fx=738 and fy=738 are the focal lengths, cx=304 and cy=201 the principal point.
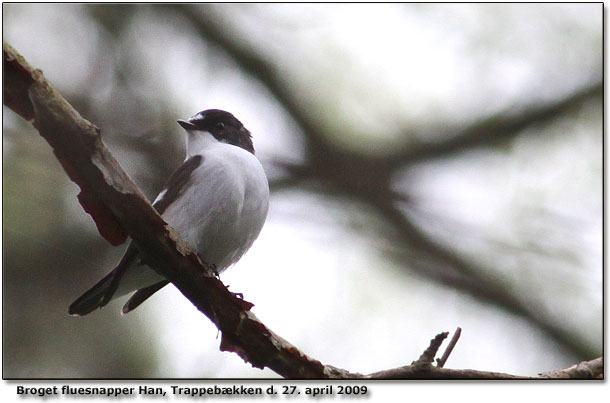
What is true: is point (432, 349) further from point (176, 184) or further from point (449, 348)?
point (176, 184)

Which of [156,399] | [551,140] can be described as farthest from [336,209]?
[156,399]

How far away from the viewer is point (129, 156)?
303 centimetres

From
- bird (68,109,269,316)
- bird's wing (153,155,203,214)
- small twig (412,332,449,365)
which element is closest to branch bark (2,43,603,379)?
small twig (412,332,449,365)

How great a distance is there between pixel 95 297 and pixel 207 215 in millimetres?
481

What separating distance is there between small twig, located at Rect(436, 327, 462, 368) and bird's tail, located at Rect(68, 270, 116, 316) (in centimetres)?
113

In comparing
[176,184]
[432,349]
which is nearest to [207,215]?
[176,184]

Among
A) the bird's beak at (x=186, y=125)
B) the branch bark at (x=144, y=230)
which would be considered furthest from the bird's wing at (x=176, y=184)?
the branch bark at (x=144, y=230)

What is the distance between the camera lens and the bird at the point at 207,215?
259 cm

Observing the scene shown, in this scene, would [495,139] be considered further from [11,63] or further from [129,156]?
[11,63]

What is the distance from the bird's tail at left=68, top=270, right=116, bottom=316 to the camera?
2.57 meters

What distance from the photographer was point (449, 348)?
2186 millimetres

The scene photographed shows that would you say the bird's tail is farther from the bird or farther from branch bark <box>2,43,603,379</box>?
branch bark <box>2,43,603,379</box>

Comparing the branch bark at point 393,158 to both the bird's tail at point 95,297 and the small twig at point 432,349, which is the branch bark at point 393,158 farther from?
the bird's tail at point 95,297

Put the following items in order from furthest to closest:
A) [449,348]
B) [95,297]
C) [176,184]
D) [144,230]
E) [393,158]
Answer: [393,158] → [176,184] → [95,297] → [449,348] → [144,230]
